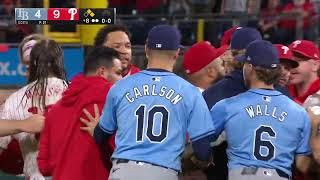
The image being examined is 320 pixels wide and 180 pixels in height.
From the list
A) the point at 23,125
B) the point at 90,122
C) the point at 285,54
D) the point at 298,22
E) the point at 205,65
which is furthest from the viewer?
the point at 298,22

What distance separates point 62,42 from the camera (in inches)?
472

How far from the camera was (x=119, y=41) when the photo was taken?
6.80 metres

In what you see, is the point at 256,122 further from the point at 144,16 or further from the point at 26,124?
the point at 144,16

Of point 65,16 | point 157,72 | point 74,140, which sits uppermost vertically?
point 65,16

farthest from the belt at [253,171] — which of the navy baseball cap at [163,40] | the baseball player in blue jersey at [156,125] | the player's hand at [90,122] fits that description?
the player's hand at [90,122]

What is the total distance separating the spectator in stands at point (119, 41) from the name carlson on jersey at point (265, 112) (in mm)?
1712

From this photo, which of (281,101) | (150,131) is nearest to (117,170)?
(150,131)

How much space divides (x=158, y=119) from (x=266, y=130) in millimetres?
662

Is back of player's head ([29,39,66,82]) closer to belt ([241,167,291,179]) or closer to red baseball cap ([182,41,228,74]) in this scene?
red baseball cap ([182,41,228,74])

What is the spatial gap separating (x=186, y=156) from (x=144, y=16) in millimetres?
6966

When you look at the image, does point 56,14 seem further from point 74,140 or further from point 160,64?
point 160,64

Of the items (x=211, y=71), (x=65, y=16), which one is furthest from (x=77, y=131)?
(x=65, y=16)

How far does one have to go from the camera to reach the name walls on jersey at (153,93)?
5184 millimetres

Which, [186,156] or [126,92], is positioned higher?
[126,92]
